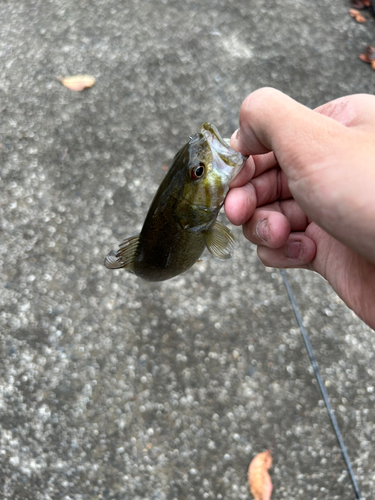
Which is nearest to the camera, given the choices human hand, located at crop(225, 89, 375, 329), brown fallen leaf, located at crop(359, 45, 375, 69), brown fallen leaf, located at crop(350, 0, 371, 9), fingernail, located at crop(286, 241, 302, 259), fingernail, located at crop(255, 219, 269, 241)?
human hand, located at crop(225, 89, 375, 329)

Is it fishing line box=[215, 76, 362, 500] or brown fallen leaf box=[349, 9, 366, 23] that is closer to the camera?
fishing line box=[215, 76, 362, 500]

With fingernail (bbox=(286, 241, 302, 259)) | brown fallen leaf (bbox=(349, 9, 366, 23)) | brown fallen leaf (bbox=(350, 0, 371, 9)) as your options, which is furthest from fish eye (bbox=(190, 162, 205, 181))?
brown fallen leaf (bbox=(350, 0, 371, 9))

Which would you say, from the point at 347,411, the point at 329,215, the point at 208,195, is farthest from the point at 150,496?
the point at 329,215

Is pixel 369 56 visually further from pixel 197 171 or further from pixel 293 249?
pixel 197 171

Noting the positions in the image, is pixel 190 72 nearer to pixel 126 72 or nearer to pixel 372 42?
pixel 126 72

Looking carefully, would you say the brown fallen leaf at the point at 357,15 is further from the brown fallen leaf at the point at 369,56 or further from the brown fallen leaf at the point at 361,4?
the brown fallen leaf at the point at 369,56

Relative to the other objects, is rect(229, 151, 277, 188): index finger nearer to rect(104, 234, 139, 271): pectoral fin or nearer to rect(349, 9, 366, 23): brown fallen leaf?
rect(104, 234, 139, 271): pectoral fin

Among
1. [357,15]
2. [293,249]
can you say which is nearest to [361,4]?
[357,15]

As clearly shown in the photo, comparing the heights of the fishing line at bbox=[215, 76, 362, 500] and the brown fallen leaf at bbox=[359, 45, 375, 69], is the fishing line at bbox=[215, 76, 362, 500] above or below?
below
